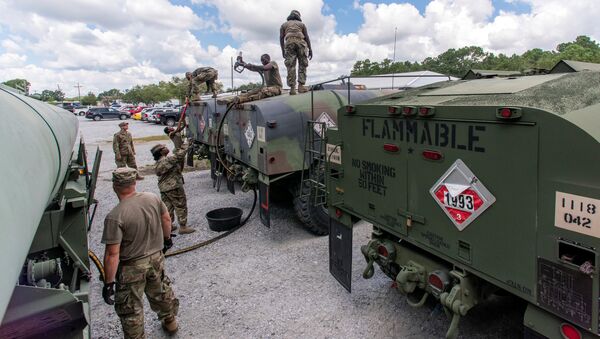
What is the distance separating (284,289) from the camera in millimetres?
4910

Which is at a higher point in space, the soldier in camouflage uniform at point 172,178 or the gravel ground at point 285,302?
the soldier in camouflage uniform at point 172,178

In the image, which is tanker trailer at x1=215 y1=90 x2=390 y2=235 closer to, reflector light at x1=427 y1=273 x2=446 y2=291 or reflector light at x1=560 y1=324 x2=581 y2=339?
reflector light at x1=427 y1=273 x2=446 y2=291

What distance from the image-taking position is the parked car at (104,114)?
151 feet

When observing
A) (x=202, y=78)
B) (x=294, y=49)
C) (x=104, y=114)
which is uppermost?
(x=294, y=49)

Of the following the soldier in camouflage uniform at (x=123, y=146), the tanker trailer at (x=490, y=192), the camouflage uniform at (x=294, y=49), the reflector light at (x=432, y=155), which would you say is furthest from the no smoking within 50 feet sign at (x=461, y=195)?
the soldier in camouflage uniform at (x=123, y=146)

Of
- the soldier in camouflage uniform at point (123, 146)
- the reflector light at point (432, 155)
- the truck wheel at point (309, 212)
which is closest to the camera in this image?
the reflector light at point (432, 155)

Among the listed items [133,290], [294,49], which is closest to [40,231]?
[133,290]

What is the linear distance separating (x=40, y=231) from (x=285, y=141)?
3.38 m

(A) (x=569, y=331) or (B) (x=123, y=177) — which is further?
(B) (x=123, y=177)

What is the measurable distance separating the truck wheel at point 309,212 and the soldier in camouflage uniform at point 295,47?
1.81m

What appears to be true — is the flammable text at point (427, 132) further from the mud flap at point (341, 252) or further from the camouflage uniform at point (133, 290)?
the camouflage uniform at point (133, 290)

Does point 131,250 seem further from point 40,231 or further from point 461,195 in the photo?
point 461,195

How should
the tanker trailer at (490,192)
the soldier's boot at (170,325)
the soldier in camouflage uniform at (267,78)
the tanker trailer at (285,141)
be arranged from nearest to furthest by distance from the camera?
the tanker trailer at (490,192), the soldier's boot at (170,325), the tanker trailer at (285,141), the soldier in camouflage uniform at (267,78)

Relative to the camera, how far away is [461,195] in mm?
2900
